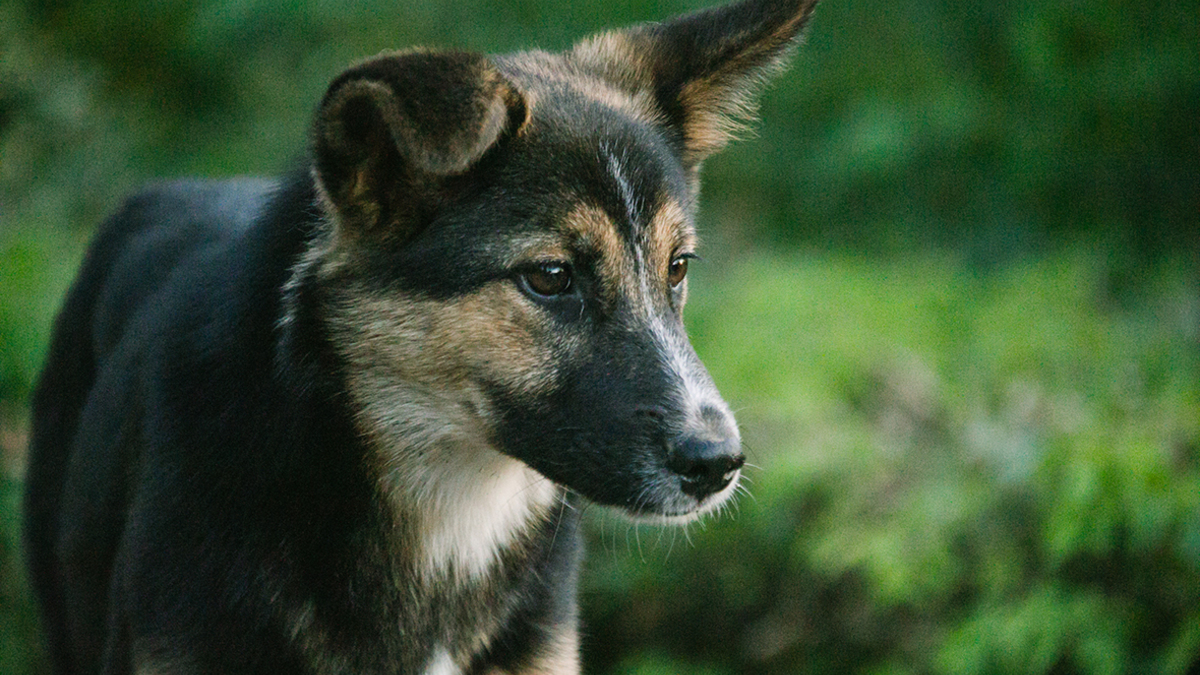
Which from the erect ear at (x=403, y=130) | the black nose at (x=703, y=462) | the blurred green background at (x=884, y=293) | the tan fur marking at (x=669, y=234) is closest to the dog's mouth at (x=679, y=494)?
the black nose at (x=703, y=462)

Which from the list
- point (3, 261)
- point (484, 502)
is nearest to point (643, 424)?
point (484, 502)

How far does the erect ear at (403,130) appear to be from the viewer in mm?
2594

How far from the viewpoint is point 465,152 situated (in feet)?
8.64

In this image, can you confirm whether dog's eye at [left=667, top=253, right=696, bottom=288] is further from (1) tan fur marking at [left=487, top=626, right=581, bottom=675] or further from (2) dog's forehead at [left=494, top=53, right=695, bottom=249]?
(1) tan fur marking at [left=487, top=626, right=581, bottom=675]

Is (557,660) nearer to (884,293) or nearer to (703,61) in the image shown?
(703,61)

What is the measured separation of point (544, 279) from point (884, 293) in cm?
508

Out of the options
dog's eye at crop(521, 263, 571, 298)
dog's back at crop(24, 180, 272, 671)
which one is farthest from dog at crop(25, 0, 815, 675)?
dog's back at crop(24, 180, 272, 671)

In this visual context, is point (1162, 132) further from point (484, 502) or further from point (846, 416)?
point (484, 502)

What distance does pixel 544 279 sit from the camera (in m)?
3.02

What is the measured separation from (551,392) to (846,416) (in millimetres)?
3395

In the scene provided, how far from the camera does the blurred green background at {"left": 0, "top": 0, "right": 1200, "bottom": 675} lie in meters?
5.00

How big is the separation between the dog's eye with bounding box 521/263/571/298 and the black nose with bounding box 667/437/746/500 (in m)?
0.50

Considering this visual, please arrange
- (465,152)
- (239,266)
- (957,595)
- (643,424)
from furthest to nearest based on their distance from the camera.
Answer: (957,595)
(239,266)
(643,424)
(465,152)

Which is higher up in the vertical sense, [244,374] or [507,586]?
[244,374]
